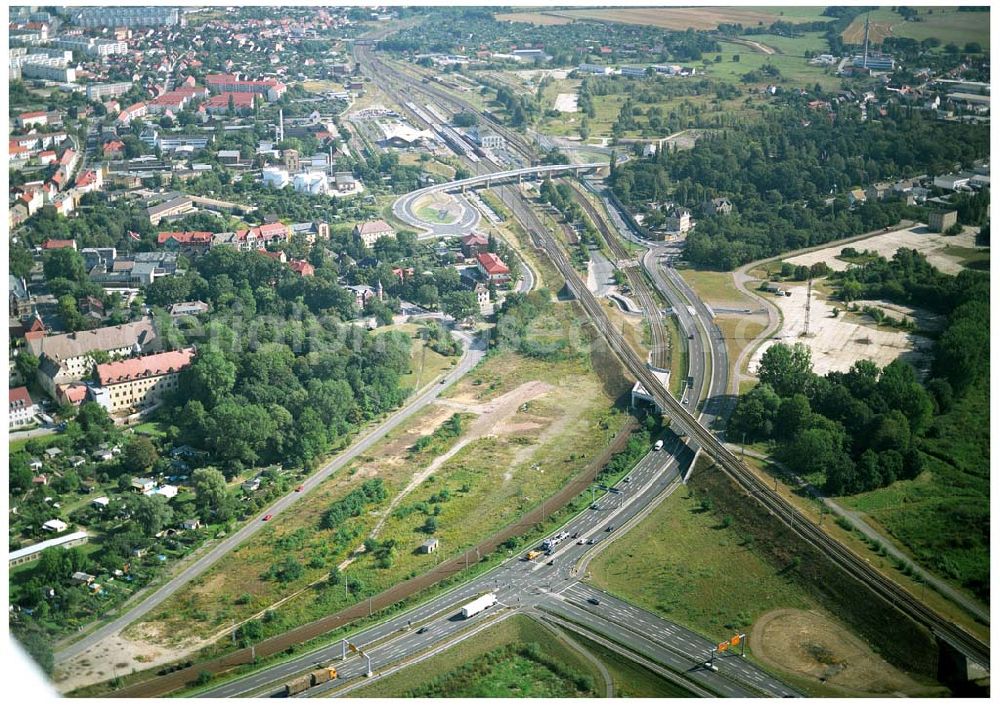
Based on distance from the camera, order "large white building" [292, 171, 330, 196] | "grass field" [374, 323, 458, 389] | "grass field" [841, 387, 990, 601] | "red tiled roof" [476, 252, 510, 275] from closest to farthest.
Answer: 1. "grass field" [841, 387, 990, 601]
2. "grass field" [374, 323, 458, 389]
3. "red tiled roof" [476, 252, 510, 275]
4. "large white building" [292, 171, 330, 196]

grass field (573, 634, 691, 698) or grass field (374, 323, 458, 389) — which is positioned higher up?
grass field (374, 323, 458, 389)

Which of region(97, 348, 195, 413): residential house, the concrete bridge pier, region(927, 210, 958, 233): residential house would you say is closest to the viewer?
the concrete bridge pier

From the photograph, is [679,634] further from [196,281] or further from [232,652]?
[196,281]

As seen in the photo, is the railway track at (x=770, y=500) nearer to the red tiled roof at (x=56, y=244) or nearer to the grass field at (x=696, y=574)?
the grass field at (x=696, y=574)

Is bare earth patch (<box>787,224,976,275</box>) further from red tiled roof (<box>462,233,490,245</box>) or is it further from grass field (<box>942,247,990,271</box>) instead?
red tiled roof (<box>462,233,490,245</box>)

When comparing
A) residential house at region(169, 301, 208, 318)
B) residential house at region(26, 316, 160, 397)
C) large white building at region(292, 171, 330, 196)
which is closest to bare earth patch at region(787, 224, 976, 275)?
large white building at region(292, 171, 330, 196)

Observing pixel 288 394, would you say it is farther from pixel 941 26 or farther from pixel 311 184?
pixel 941 26

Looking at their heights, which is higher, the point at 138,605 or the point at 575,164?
the point at 575,164

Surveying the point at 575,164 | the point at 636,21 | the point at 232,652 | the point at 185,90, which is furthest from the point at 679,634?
the point at 636,21
